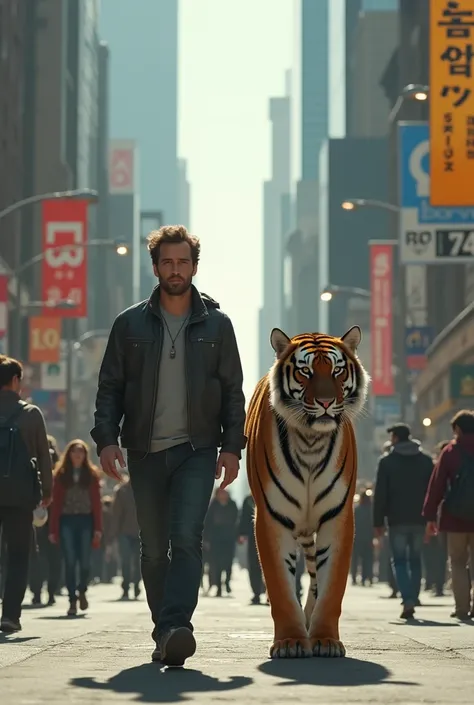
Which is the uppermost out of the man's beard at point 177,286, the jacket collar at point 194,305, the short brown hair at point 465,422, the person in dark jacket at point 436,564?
the man's beard at point 177,286

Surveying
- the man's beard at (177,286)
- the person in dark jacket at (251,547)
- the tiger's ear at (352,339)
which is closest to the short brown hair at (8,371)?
the tiger's ear at (352,339)

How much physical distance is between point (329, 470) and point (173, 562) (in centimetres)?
145

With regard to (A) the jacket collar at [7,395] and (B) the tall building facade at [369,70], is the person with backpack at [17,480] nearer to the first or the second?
(A) the jacket collar at [7,395]

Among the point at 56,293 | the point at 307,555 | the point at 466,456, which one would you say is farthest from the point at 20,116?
the point at 307,555

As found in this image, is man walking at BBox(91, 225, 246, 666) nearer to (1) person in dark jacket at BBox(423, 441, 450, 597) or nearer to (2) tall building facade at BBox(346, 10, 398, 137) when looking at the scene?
(1) person in dark jacket at BBox(423, 441, 450, 597)

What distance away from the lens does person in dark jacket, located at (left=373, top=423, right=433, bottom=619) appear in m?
18.0

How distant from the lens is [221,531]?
29719mm

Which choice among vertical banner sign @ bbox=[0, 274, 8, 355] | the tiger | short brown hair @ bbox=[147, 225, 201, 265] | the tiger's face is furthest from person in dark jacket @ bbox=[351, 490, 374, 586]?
short brown hair @ bbox=[147, 225, 201, 265]

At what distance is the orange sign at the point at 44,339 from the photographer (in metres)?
54.6

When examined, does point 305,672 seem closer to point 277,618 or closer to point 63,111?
point 277,618

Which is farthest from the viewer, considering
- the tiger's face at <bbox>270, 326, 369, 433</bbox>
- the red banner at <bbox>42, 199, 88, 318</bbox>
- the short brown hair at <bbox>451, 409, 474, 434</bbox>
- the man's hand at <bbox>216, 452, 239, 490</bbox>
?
the red banner at <bbox>42, 199, 88, 318</bbox>

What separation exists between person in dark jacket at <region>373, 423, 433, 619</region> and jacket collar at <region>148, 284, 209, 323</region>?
349 inches

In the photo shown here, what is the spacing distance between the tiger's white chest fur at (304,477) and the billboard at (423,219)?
1876 cm

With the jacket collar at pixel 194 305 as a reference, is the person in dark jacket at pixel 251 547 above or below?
below
